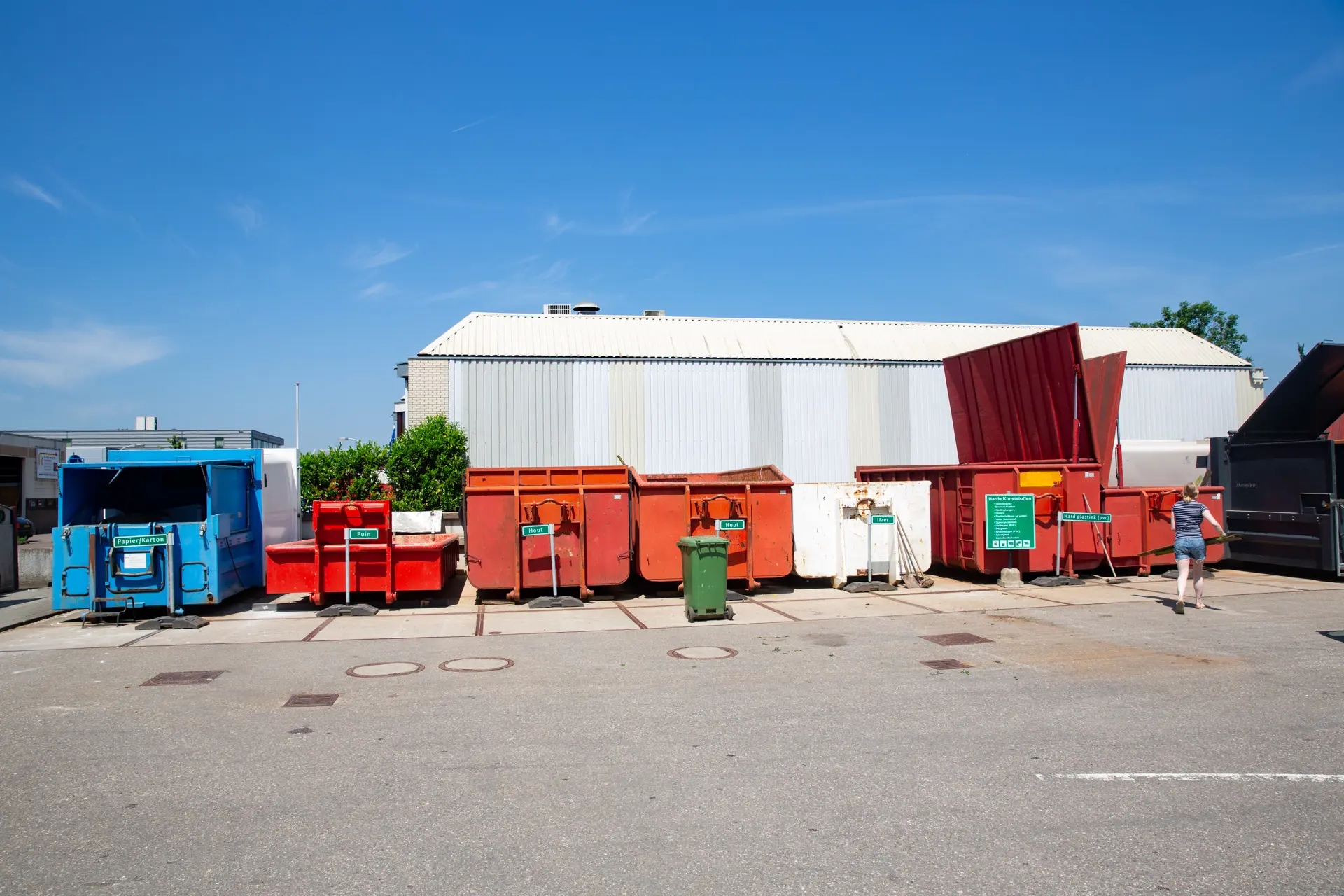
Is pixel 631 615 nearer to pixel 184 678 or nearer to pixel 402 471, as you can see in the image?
pixel 184 678

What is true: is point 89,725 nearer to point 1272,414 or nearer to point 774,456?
point 1272,414

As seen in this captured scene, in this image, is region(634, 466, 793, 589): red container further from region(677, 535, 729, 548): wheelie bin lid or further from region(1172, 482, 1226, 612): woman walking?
region(1172, 482, 1226, 612): woman walking

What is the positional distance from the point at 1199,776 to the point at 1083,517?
33.0 feet

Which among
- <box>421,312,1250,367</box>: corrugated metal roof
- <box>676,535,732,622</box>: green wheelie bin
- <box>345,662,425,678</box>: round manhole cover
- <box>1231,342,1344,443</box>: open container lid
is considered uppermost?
<box>421,312,1250,367</box>: corrugated metal roof

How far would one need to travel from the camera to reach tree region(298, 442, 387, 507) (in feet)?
76.5

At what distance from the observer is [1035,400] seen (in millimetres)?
16797

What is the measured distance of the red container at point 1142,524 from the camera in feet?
51.0

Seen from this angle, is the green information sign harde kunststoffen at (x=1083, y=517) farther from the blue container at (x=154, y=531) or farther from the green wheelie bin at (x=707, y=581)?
the blue container at (x=154, y=531)

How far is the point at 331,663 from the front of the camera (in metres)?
9.37

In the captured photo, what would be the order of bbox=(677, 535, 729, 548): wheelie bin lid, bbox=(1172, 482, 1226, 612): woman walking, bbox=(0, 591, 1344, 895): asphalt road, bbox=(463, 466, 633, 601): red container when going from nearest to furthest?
bbox=(0, 591, 1344, 895): asphalt road
bbox=(1172, 482, 1226, 612): woman walking
bbox=(677, 535, 729, 548): wheelie bin lid
bbox=(463, 466, 633, 601): red container

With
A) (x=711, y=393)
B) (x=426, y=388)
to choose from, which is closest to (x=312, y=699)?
(x=426, y=388)

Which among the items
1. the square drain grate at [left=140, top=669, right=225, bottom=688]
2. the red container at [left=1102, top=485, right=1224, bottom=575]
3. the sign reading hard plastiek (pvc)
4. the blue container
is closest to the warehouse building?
the blue container

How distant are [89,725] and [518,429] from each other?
19.6m

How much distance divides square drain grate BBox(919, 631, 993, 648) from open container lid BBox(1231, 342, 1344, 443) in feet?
28.5
